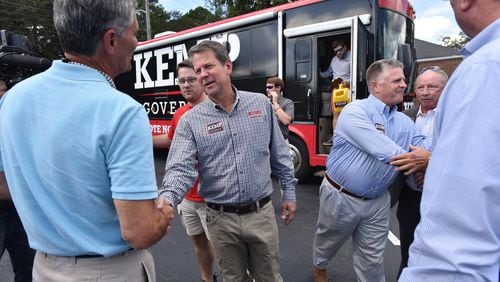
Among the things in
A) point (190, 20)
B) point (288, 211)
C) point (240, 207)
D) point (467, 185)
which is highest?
point (190, 20)

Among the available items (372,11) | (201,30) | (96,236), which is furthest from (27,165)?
(201,30)

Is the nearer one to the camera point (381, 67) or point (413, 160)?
point (413, 160)

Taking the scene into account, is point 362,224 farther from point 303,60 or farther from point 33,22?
point 33,22

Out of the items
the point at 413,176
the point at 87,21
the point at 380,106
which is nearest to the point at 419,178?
the point at 413,176

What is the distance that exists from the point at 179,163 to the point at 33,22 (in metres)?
36.5

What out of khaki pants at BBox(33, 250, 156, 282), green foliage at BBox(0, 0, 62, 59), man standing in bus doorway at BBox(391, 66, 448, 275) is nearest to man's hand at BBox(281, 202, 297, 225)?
man standing in bus doorway at BBox(391, 66, 448, 275)

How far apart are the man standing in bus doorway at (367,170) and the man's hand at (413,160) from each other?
14 centimetres

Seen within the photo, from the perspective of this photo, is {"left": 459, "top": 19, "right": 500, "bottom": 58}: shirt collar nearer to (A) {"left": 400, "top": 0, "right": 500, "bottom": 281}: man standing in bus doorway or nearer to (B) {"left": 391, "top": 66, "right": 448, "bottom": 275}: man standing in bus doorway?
(A) {"left": 400, "top": 0, "right": 500, "bottom": 281}: man standing in bus doorway

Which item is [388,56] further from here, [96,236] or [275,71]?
[96,236]

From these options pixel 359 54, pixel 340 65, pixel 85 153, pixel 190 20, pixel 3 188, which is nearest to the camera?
pixel 85 153

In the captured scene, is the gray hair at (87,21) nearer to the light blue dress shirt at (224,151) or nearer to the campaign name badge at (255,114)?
the light blue dress shirt at (224,151)

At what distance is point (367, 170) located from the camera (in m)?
2.51

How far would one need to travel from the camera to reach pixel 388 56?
600 cm

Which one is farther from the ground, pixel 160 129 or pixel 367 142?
pixel 367 142
